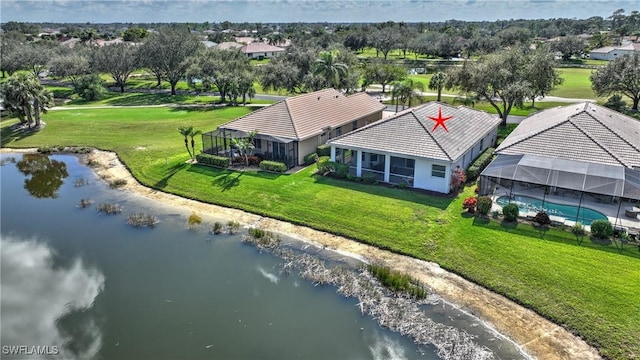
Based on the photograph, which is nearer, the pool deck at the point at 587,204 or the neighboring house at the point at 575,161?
the pool deck at the point at 587,204

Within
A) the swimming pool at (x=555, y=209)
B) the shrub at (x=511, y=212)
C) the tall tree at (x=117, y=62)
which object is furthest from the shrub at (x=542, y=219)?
the tall tree at (x=117, y=62)

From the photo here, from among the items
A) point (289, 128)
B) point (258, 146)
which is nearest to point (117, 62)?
point (258, 146)

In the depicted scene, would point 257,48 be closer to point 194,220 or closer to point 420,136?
point 420,136

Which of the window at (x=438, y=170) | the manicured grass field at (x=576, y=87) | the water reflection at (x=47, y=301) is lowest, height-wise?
the water reflection at (x=47, y=301)

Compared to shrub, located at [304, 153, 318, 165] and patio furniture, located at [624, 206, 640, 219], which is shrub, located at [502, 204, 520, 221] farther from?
shrub, located at [304, 153, 318, 165]

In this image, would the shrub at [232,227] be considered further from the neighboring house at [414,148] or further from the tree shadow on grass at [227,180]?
the neighboring house at [414,148]

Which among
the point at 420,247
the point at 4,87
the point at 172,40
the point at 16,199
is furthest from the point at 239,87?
the point at 420,247

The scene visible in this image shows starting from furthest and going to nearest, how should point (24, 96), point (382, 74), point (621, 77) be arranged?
point (382, 74) < point (621, 77) < point (24, 96)
